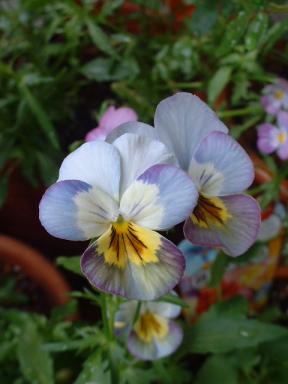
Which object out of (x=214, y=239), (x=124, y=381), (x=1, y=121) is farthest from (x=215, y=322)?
(x=1, y=121)

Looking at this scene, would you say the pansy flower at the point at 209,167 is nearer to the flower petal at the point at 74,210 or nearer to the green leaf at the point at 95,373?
the flower petal at the point at 74,210

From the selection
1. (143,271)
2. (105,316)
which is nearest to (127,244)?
(143,271)

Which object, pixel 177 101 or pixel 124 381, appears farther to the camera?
pixel 124 381

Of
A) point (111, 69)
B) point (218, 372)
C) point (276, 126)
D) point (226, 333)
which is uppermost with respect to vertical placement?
point (111, 69)

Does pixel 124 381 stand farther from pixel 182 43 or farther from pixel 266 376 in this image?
pixel 182 43

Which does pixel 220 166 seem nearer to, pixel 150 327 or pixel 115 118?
pixel 115 118

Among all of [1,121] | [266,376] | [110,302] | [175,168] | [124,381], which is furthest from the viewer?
[1,121]

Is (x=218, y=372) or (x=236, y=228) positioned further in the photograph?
(x=218, y=372)
